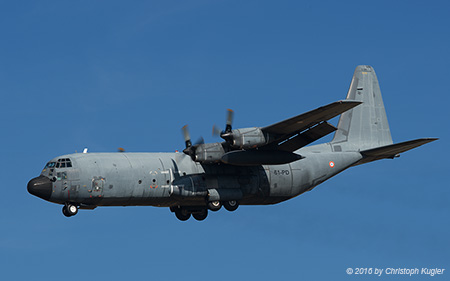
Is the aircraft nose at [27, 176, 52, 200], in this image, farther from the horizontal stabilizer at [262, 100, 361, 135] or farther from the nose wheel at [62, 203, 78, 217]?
the horizontal stabilizer at [262, 100, 361, 135]

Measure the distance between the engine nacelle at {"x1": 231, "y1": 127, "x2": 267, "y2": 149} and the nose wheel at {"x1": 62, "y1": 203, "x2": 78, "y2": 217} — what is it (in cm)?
687

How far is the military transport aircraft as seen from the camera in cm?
3117

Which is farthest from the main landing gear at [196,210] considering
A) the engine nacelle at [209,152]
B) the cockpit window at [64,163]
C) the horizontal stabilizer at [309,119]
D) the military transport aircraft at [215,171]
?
the cockpit window at [64,163]

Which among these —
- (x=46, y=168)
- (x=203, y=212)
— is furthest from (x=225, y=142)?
(x=46, y=168)

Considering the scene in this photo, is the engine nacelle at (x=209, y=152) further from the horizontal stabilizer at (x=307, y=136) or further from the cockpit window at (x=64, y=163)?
the cockpit window at (x=64, y=163)

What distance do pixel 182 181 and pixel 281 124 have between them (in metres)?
4.98

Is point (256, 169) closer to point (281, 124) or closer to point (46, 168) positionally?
point (281, 124)

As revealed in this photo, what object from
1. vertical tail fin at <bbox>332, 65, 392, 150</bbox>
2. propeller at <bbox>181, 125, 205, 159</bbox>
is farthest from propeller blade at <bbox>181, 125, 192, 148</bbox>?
vertical tail fin at <bbox>332, 65, 392, 150</bbox>

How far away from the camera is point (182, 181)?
32.8m

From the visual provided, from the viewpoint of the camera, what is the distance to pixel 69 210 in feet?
103

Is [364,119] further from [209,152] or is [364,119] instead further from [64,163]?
[64,163]

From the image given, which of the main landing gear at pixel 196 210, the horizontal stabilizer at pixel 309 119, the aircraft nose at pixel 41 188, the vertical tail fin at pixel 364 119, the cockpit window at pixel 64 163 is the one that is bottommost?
the main landing gear at pixel 196 210

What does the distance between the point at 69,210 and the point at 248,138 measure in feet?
25.3

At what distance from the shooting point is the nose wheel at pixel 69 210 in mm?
31391
